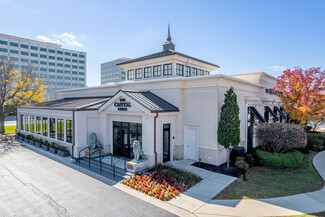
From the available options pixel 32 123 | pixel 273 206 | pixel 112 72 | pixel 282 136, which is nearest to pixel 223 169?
pixel 273 206

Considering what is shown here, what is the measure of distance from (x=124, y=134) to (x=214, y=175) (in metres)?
7.55

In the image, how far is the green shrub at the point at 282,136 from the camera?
1411 cm

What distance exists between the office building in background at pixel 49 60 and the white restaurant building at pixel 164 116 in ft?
242

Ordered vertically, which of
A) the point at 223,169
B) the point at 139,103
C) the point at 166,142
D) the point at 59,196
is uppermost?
the point at 139,103

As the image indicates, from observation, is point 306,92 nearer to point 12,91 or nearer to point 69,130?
point 69,130

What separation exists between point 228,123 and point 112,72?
383ft

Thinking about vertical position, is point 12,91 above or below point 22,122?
above

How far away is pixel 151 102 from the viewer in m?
14.4

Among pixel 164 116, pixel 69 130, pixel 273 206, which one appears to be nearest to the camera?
pixel 273 206

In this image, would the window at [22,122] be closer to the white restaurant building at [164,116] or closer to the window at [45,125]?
the window at [45,125]

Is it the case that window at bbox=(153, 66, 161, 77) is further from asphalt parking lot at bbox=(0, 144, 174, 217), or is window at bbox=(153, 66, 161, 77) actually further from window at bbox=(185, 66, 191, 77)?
asphalt parking lot at bbox=(0, 144, 174, 217)

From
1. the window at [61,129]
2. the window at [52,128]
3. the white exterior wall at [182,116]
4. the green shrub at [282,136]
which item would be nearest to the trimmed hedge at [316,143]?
the green shrub at [282,136]

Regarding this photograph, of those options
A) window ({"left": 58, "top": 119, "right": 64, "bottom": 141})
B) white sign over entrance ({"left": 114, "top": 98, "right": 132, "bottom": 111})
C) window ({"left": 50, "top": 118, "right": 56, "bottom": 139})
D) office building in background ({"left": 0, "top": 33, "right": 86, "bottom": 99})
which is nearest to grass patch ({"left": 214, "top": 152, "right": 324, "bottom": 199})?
white sign over entrance ({"left": 114, "top": 98, "right": 132, "bottom": 111})

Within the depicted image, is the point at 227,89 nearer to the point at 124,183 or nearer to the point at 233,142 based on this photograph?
the point at 233,142
